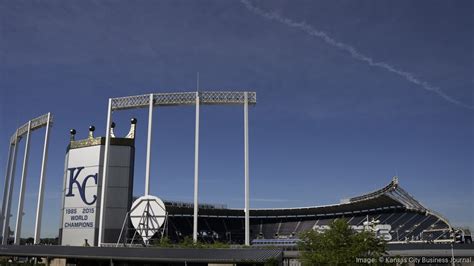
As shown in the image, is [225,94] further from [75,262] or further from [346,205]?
[346,205]

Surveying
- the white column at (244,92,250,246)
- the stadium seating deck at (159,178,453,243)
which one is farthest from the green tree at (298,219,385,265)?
the stadium seating deck at (159,178,453,243)

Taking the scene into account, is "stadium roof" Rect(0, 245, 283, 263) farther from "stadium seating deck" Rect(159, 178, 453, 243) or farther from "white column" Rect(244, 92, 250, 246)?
"stadium seating deck" Rect(159, 178, 453, 243)

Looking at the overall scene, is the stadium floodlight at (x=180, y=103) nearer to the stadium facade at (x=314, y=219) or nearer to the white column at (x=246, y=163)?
the white column at (x=246, y=163)

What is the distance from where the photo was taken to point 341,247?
35312 millimetres

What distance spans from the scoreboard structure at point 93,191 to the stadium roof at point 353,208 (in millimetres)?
48782

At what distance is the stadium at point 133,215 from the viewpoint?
153 feet

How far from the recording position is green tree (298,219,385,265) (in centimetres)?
3438

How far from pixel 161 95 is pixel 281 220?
268 feet

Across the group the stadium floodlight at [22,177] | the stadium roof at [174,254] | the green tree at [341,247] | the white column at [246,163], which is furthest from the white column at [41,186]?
the green tree at [341,247]

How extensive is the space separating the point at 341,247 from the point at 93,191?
145ft

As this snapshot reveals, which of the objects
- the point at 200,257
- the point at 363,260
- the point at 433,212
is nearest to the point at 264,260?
the point at 200,257

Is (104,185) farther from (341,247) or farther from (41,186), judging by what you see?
(341,247)

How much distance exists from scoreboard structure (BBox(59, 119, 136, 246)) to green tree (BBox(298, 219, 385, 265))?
126 ft

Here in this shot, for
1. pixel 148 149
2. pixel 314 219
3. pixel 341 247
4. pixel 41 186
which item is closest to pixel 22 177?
pixel 41 186
